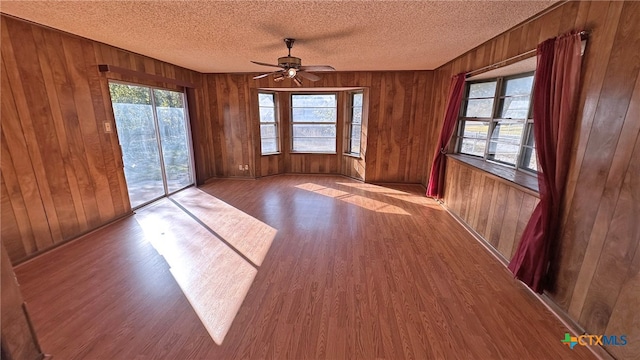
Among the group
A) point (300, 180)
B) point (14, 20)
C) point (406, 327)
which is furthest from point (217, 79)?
point (406, 327)

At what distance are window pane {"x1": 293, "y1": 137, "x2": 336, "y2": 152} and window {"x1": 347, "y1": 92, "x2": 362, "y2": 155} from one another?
0.44 metres

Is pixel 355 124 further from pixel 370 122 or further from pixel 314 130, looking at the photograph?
pixel 314 130

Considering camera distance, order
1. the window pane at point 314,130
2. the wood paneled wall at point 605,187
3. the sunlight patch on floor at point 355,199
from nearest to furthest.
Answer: the wood paneled wall at point 605,187, the sunlight patch on floor at point 355,199, the window pane at point 314,130

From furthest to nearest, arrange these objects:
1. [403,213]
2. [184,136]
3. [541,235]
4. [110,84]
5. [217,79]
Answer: [217,79] < [184,136] < [403,213] < [110,84] < [541,235]

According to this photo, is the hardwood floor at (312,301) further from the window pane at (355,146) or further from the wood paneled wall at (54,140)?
the window pane at (355,146)

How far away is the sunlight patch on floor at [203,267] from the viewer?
6.43ft

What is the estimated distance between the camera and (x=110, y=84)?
11.2 ft

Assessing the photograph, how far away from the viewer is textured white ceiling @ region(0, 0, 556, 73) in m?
2.10

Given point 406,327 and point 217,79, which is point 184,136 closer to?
point 217,79

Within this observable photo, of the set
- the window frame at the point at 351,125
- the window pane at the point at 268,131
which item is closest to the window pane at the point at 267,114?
the window pane at the point at 268,131

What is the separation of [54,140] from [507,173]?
4.94 meters

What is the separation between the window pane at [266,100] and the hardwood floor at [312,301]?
3.37 metres

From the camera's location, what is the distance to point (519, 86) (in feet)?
10.1

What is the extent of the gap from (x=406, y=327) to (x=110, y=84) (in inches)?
175
